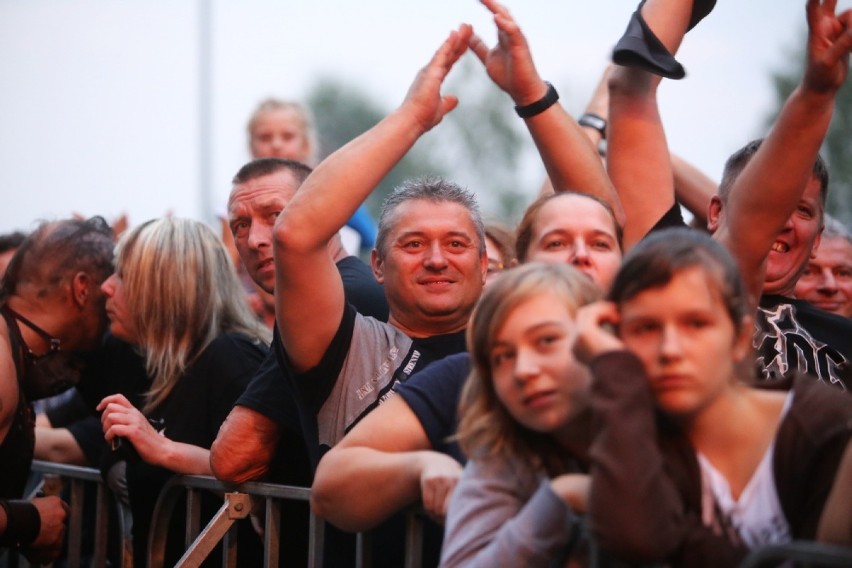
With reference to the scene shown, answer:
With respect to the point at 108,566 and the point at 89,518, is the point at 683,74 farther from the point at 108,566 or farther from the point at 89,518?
the point at 89,518

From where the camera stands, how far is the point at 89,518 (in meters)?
5.75

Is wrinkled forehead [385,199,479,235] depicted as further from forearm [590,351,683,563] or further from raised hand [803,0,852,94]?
forearm [590,351,683,563]

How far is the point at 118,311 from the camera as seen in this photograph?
4.86 meters

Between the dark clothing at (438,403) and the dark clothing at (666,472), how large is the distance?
729 mm

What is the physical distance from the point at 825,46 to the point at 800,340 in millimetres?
926

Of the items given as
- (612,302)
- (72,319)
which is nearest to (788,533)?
(612,302)

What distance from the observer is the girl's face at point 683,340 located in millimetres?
2275

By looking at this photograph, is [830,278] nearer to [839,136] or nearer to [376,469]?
[376,469]

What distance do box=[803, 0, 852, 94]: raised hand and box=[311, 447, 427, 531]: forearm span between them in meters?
1.39

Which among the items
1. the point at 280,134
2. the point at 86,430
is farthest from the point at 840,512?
the point at 280,134

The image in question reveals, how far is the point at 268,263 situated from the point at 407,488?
1917 millimetres

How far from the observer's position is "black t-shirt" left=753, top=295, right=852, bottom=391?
11.5 feet

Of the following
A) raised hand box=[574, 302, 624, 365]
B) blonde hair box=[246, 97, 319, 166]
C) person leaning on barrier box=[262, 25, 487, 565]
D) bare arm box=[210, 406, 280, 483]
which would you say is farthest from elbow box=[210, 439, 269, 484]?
blonde hair box=[246, 97, 319, 166]

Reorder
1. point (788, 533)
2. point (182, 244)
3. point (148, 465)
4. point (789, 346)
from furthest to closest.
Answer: point (182, 244) < point (148, 465) < point (789, 346) < point (788, 533)
